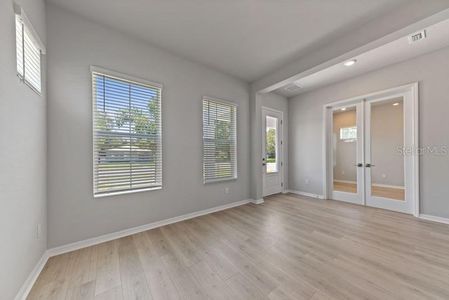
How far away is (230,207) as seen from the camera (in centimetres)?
405

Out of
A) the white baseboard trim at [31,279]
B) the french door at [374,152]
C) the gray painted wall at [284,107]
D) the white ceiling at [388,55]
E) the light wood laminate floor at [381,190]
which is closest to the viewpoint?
the white baseboard trim at [31,279]

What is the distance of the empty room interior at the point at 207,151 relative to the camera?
1648mm

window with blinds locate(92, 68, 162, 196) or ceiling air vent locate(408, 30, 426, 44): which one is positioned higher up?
ceiling air vent locate(408, 30, 426, 44)

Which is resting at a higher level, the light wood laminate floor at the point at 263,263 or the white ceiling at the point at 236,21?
the white ceiling at the point at 236,21

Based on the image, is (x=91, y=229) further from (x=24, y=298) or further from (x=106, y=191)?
(x=24, y=298)

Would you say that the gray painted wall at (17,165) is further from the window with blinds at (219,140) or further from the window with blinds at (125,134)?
the window with blinds at (219,140)

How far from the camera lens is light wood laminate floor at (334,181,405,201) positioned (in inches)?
143

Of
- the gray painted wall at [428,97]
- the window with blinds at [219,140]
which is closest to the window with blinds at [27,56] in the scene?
the window with blinds at [219,140]

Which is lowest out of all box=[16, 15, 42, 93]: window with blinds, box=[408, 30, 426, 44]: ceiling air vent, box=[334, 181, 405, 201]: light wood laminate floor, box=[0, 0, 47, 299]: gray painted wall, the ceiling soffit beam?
box=[334, 181, 405, 201]: light wood laminate floor

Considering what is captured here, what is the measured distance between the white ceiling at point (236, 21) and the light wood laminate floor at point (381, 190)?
11.0 ft

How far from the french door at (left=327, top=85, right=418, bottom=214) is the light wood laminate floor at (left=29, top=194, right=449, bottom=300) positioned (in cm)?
81

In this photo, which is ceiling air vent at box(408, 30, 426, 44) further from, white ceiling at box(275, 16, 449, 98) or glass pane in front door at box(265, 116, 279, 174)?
glass pane in front door at box(265, 116, 279, 174)

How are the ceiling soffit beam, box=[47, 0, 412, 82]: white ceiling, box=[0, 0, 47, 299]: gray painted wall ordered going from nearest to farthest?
box=[0, 0, 47, 299]: gray painted wall < the ceiling soffit beam < box=[47, 0, 412, 82]: white ceiling

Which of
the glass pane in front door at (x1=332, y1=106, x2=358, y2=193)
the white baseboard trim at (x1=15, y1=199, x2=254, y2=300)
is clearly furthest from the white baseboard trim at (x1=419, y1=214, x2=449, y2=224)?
the white baseboard trim at (x1=15, y1=199, x2=254, y2=300)
